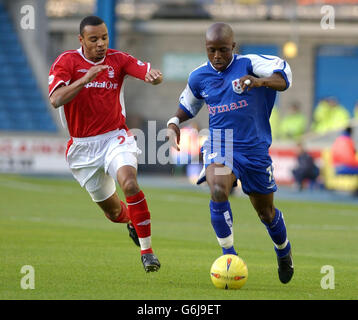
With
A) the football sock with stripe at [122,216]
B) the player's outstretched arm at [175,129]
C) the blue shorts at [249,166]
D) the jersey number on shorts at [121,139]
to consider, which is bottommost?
the football sock with stripe at [122,216]

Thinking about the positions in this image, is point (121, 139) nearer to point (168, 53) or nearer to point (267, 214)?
point (267, 214)

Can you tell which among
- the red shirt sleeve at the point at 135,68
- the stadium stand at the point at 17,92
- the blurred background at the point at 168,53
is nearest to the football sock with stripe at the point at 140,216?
the red shirt sleeve at the point at 135,68

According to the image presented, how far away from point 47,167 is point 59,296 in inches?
873

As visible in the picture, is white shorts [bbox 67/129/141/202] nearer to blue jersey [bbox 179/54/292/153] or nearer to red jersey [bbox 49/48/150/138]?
red jersey [bbox 49/48/150/138]

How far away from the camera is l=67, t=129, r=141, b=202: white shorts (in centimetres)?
Result: 941

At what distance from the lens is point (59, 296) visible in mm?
7504

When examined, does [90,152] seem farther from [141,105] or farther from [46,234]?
[141,105]

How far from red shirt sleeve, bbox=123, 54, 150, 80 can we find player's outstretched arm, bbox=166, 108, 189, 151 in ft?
1.89

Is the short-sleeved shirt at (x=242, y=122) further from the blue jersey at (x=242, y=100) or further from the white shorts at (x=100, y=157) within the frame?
the white shorts at (x=100, y=157)

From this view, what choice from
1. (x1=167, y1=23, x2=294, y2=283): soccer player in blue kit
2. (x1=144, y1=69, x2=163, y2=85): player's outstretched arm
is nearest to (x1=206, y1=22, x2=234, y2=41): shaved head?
(x1=167, y1=23, x2=294, y2=283): soccer player in blue kit

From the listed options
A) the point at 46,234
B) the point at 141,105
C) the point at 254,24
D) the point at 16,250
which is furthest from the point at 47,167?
the point at 16,250

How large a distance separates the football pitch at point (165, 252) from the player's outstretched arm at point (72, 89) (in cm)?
172

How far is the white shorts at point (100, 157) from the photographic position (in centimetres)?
941

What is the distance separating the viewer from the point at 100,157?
971 centimetres
